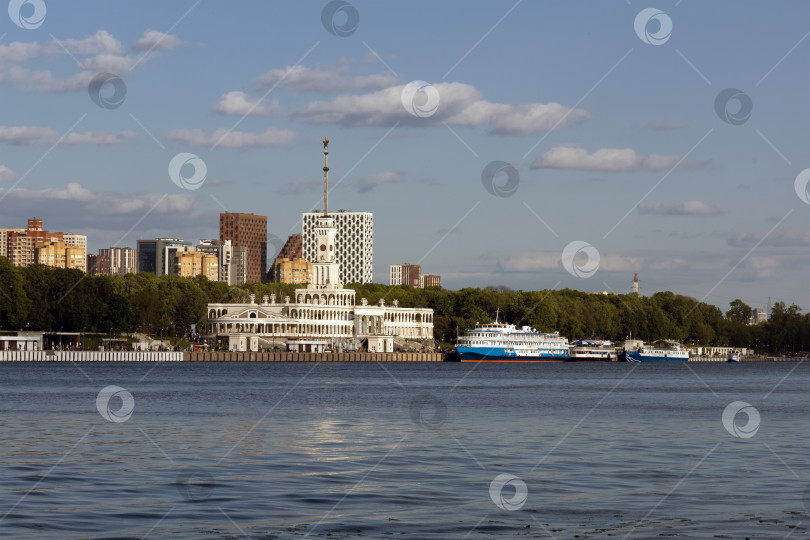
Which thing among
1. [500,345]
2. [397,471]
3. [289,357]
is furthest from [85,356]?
[397,471]

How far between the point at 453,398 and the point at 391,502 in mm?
46752

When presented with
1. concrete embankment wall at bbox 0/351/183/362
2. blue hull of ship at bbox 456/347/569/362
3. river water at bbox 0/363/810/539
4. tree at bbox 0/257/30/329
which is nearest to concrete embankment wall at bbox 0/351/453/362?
concrete embankment wall at bbox 0/351/183/362

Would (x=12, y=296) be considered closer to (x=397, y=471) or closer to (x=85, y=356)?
(x=85, y=356)

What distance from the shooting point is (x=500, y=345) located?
7303 inches

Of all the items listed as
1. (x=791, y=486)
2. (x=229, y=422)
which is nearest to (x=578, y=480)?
(x=791, y=486)

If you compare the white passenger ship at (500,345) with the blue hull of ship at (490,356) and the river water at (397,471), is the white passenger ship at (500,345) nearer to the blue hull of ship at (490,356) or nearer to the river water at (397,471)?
the blue hull of ship at (490,356)

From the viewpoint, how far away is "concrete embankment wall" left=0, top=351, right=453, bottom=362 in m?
150

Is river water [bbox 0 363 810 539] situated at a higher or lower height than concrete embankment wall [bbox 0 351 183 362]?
lower

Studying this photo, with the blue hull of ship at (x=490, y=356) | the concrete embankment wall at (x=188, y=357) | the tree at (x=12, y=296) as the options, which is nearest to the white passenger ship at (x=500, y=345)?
Result: the blue hull of ship at (x=490, y=356)

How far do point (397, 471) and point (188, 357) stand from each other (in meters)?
140

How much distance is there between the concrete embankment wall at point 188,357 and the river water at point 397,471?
279 ft

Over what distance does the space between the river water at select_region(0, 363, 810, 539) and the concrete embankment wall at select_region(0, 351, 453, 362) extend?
279ft

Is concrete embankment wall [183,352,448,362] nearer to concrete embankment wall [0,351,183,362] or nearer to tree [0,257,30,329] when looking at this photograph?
concrete embankment wall [0,351,183,362]

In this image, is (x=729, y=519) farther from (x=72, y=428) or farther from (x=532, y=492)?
(x=72, y=428)
